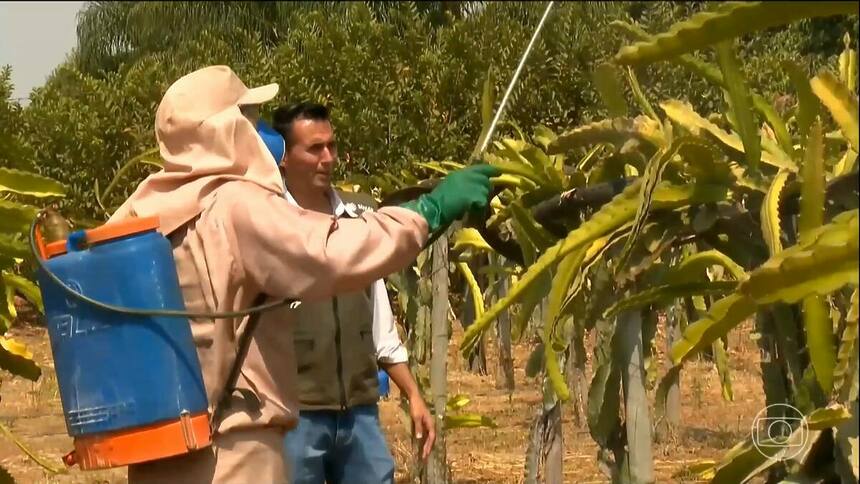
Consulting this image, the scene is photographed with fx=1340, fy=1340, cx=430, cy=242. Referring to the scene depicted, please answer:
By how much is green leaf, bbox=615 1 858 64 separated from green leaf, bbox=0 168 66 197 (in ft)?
6.10

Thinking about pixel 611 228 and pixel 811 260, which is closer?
pixel 811 260

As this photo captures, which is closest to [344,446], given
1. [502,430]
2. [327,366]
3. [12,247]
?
[327,366]

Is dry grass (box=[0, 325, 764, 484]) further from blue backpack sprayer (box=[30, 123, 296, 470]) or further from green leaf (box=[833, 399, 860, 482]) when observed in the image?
green leaf (box=[833, 399, 860, 482])

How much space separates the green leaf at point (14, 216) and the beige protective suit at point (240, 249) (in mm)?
547

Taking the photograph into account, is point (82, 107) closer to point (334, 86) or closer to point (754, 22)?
point (334, 86)

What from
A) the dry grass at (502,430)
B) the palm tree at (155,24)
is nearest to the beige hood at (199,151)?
the dry grass at (502,430)

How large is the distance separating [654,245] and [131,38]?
2541 centimetres

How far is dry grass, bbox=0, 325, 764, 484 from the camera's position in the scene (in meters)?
7.21

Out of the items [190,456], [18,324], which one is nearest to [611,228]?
[190,456]

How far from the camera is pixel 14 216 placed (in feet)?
10.4

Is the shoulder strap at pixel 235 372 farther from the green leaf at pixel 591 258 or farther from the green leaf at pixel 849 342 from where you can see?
the green leaf at pixel 849 342

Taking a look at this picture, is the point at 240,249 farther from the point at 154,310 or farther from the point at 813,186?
the point at 813,186

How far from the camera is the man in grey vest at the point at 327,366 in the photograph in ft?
12.0

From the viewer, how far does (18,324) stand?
55.9 ft
